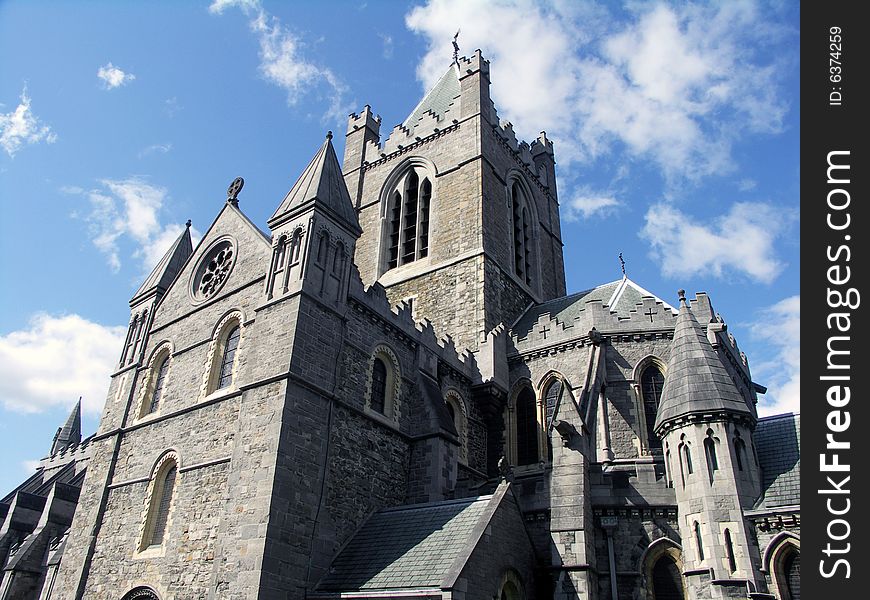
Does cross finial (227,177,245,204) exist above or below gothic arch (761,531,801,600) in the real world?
above

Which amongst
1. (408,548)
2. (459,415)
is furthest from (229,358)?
(459,415)

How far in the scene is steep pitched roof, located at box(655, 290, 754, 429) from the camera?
14945 millimetres

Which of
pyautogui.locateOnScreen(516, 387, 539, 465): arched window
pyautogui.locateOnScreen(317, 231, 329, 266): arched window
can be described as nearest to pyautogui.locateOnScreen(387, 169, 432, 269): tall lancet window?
pyautogui.locateOnScreen(516, 387, 539, 465): arched window

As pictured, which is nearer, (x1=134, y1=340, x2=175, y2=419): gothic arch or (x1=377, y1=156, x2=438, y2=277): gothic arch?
(x1=134, y1=340, x2=175, y2=419): gothic arch

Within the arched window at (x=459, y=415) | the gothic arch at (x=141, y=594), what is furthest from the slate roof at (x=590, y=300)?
the gothic arch at (x=141, y=594)

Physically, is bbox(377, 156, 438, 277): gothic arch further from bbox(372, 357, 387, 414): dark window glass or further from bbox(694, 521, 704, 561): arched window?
bbox(694, 521, 704, 561): arched window

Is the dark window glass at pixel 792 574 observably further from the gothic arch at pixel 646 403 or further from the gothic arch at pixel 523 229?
the gothic arch at pixel 523 229

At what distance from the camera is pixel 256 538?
12383 millimetres

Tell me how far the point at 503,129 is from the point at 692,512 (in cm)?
2040

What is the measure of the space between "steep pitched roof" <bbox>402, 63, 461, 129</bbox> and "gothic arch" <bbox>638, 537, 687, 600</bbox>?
21284 millimetres

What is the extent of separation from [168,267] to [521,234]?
15189 mm

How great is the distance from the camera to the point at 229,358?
16.5 m

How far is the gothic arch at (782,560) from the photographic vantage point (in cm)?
1298
